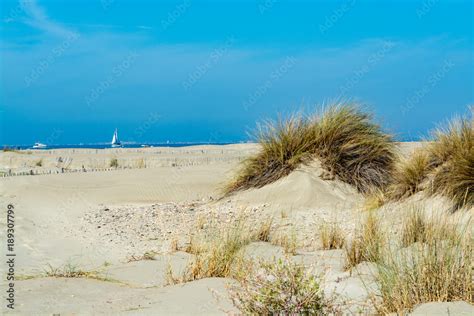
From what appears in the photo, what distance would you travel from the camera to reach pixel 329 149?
33.9ft

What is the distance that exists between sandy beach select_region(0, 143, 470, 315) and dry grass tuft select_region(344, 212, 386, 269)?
148mm

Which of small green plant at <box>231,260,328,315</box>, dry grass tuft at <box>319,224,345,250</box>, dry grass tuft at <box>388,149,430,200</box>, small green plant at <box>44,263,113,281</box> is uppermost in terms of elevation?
dry grass tuft at <box>388,149,430,200</box>

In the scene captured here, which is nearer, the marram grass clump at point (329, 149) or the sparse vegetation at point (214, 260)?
the sparse vegetation at point (214, 260)

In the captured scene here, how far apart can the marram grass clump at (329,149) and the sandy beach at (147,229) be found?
0.26 meters

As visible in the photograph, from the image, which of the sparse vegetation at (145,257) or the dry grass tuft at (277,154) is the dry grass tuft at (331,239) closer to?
the sparse vegetation at (145,257)

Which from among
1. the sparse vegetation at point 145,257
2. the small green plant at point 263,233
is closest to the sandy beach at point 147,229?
the sparse vegetation at point 145,257

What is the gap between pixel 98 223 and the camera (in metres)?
8.95

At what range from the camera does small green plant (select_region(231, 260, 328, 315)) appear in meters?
4.01

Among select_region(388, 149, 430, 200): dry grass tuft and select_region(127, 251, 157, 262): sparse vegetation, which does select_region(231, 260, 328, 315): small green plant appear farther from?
select_region(388, 149, 430, 200): dry grass tuft

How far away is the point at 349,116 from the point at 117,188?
457cm

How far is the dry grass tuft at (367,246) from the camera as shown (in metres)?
5.64

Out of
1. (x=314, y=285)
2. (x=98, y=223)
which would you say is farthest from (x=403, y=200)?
(x=314, y=285)

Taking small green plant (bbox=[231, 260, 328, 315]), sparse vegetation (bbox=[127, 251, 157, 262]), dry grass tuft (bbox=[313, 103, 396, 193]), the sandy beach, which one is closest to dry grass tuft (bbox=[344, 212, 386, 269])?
the sandy beach

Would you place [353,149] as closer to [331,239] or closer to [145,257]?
[331,239]
